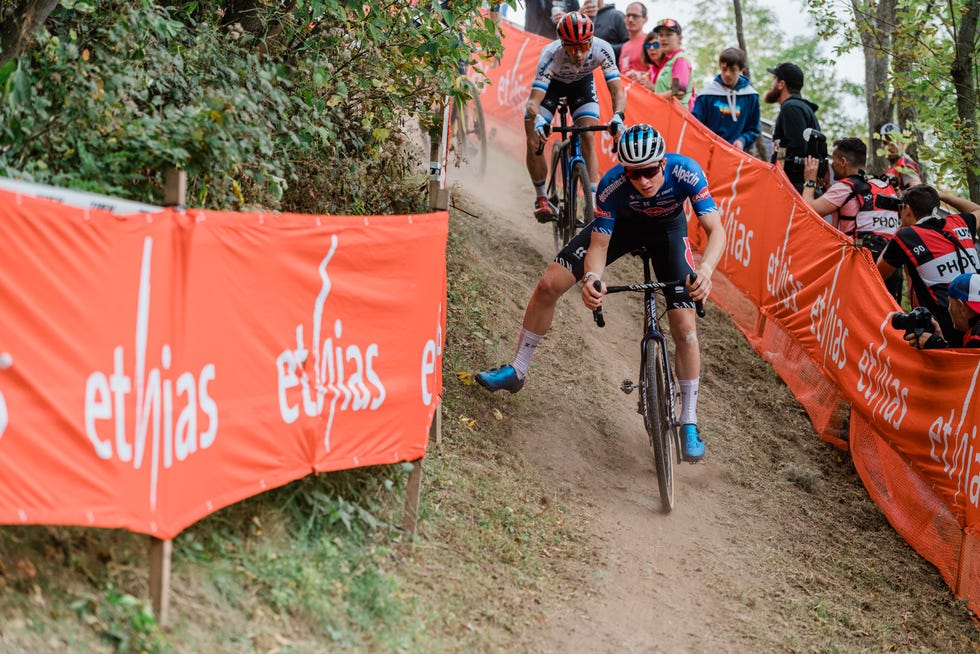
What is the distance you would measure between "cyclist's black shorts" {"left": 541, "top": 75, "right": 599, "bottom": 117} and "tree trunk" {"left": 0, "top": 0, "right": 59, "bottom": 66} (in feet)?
18.1

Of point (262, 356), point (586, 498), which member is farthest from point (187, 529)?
point (586, 498)

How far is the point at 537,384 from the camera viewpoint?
8523 millimetres

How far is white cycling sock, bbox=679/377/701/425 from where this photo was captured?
23.7 ft

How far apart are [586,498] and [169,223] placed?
414cm

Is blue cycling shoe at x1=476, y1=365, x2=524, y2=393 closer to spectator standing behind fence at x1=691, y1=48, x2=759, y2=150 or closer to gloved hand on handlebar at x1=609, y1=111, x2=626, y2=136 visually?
gloved hand on handlebar at x1=609, y1=111, x2=626, y2=136

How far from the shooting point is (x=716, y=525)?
7250 millimetres

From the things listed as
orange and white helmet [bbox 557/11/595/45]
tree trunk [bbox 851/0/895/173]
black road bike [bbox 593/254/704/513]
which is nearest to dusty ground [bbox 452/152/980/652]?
black road bike [bbox 593/254/704/513]

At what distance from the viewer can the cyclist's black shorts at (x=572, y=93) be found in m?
9.84

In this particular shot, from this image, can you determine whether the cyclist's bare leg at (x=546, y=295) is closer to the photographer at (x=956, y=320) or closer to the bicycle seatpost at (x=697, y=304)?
the bicycle seatpost at (x=697, y=304)

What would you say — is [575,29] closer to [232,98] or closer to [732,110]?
[732,110]

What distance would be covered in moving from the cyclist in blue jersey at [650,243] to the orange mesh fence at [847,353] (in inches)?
61.6

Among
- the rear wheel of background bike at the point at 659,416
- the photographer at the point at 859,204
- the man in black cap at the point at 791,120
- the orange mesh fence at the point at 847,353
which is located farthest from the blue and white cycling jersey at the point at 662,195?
the man in black cap at the point at 791,120

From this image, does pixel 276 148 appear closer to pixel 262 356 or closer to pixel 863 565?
pixel 262 356

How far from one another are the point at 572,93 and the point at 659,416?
159 inches
